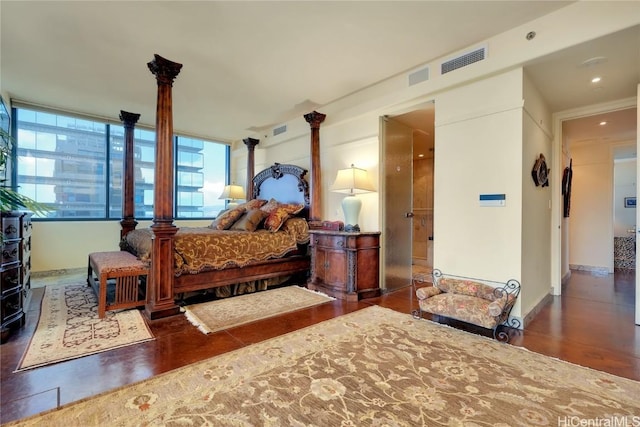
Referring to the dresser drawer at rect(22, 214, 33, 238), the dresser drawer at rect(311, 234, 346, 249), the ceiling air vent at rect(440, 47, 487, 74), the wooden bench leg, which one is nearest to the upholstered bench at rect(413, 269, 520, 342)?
the dresser drawer at rect(311, 234, 346, 249)

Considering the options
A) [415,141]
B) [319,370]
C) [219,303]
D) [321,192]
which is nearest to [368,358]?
[319,370]

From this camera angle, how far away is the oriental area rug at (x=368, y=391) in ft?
4.69

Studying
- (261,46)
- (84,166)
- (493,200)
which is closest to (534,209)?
(493,200)

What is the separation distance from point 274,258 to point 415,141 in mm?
3394

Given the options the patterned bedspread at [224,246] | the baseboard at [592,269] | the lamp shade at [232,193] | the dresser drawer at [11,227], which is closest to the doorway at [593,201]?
the baseboard at [592,269]

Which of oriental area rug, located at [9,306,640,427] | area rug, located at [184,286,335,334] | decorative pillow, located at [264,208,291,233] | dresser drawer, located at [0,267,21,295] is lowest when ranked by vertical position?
area rug, located at [184,286,335,334]

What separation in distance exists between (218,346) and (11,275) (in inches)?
76.1

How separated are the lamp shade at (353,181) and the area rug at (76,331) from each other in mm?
2649

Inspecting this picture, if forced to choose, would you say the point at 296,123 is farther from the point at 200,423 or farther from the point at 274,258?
the point at 200,423

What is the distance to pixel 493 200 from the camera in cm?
280

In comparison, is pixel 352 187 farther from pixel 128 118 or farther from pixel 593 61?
pixel 128 118

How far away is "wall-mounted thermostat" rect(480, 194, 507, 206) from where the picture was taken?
2.74 m

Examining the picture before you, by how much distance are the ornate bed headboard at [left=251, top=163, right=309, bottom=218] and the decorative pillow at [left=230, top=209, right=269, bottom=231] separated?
83 centimetres

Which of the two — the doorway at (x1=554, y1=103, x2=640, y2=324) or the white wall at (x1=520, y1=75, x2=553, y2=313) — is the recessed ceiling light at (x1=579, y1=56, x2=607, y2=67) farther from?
Result: the doorway at (x1=554, y1=103, x2=640, y2=324)
